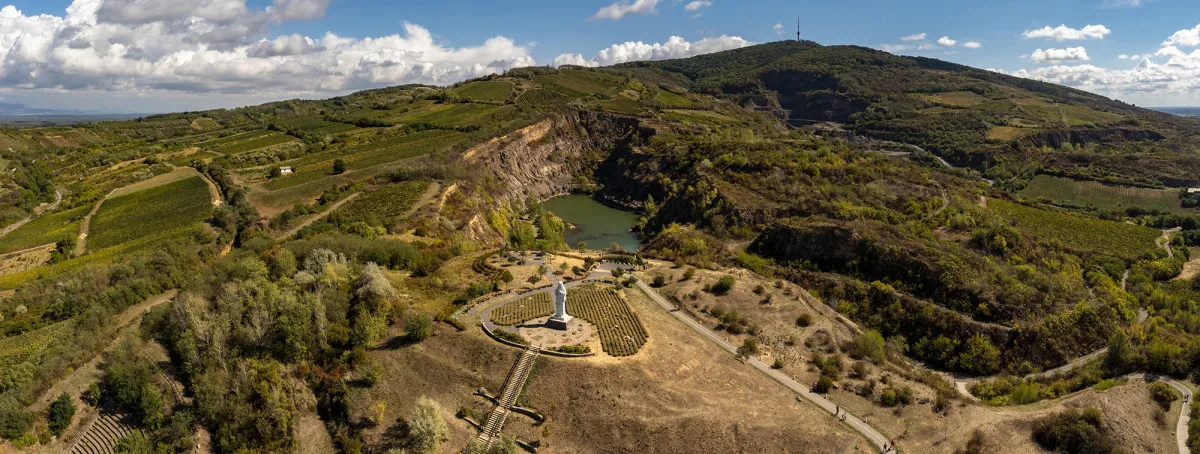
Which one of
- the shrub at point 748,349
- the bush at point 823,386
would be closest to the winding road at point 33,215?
the shrub at point 748,349

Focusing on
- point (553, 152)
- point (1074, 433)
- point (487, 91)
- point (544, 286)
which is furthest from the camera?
point (487, 91)

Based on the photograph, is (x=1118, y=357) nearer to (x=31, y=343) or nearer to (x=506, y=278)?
(x=506, y=278)

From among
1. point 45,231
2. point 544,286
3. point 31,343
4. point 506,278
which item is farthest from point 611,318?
point 45,231

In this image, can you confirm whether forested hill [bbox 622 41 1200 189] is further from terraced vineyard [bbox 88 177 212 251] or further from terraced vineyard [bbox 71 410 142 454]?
terraced vineyard [bbox 88 177 212 251]

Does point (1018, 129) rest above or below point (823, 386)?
above

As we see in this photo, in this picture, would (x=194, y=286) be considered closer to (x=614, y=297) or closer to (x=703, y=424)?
(x=614, y=297)

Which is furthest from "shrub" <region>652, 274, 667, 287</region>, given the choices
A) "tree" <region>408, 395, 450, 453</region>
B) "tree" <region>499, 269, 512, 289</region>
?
"tree" <region>408, 395, 450, 453</region>

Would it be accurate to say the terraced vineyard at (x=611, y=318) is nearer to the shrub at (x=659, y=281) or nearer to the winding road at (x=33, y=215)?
the shrub at (x=659, y=281)
